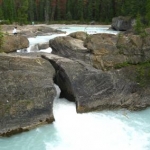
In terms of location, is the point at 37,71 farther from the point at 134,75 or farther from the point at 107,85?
the point at 134,75

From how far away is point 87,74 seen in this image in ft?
61.8

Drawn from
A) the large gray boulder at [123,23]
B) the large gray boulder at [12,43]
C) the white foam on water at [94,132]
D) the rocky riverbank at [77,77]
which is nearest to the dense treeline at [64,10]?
the large gray boulder at [123,23]

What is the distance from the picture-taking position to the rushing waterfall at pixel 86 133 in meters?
15.2

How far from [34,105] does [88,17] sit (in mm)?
59526

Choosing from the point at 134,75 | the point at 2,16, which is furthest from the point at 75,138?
the point at 2,16

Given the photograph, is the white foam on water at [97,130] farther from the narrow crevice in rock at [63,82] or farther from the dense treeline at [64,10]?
the dense treeline at [64,10]

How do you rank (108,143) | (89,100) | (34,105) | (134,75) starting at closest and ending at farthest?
(108,143) < (34,105) < (89,100) < (134,75)

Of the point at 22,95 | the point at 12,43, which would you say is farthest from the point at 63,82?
the point at 12,43

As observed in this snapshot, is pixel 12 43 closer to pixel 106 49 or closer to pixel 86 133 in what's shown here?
pixel 106 49

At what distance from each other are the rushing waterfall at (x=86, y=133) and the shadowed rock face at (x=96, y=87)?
0.70 meters

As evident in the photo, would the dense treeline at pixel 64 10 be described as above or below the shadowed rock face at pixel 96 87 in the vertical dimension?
above

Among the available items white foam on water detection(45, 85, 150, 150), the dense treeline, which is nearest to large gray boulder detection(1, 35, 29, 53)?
white foam on water detection(45, 85, 150, 150)

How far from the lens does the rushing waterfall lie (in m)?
15.2

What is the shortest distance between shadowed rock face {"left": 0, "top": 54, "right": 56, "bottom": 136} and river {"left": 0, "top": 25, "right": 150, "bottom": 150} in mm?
618
